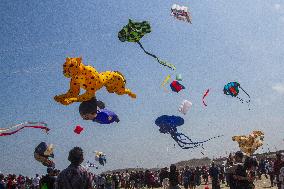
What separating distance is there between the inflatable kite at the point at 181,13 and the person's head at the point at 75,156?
11.7m

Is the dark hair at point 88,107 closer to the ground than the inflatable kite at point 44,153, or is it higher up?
higher up

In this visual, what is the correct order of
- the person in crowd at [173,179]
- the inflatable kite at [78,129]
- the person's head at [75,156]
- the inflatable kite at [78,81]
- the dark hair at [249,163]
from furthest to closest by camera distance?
the inflatable kite at [78,129] → the inflatable kite at [78,81] → the person in crowd at [173,179] → the dark hair at [249,163] → the person's head at [75,156]

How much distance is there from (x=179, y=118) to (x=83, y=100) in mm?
8630

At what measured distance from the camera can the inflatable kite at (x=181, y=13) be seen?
54.0 feet

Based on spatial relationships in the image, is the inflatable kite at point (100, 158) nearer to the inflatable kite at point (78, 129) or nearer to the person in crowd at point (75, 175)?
the inflatable kite at point (78, 129)

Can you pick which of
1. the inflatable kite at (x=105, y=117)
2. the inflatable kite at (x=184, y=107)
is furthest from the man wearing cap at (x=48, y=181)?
the inflatable kite at (x=184, y=107)

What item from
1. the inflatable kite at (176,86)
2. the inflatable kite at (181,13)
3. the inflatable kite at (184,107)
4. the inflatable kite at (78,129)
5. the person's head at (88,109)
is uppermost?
the inflatable kite at (181,13)

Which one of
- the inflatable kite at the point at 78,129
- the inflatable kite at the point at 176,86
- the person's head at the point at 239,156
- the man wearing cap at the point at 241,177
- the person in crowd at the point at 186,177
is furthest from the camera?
the person in crowd at the point at 186,177

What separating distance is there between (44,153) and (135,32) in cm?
775

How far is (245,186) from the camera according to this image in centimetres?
879

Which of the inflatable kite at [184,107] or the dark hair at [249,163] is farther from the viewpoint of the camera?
the inflatable kite at [184,107]

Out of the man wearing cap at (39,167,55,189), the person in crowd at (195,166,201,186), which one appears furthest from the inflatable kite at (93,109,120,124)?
the person in crowd at (195,166,201,186)

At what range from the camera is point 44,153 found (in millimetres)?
18531

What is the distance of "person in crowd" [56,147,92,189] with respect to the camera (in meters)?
5.43
